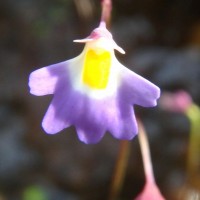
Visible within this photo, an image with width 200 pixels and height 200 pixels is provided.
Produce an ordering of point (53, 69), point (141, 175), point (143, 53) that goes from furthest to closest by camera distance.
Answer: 1. point (143, 53)
2. point (141, 175)
3. point (53, 69)

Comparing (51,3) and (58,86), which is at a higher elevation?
(58,86)

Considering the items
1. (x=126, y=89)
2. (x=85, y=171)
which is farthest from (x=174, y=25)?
(x=126, y=89)

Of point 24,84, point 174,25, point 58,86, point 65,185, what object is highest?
point 58,86

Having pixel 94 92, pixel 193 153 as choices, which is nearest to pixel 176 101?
pixel 193 153

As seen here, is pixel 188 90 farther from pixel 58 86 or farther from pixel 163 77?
pixel 58 86

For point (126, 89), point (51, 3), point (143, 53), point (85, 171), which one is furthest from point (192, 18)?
point (126, 89)

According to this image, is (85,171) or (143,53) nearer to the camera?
(85,171)

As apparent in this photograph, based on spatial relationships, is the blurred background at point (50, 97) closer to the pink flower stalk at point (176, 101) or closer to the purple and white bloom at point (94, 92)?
the pink flower stalk at point (176, 101)

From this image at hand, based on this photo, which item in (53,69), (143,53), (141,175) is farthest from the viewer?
(143,53)
